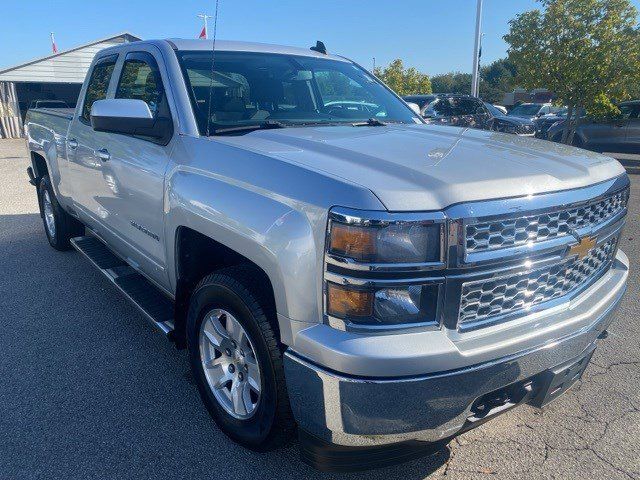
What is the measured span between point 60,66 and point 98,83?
22111mm

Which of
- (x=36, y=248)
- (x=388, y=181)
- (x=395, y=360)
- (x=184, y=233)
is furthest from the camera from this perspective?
(x=36, y=248)

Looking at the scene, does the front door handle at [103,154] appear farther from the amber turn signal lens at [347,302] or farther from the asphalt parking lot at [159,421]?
the amber turn signal lens at [347,302]

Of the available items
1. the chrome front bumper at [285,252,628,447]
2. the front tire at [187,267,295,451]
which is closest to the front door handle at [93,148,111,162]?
the front tire at [187,267,295,451]

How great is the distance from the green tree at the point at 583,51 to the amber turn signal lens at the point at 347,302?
47.0ft

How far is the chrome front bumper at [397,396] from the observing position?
5.92 ft

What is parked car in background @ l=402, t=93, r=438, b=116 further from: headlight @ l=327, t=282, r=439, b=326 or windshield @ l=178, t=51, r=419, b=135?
headlight @ l=327, t=282, r=439, b=326

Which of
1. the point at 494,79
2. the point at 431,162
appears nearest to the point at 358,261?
the point at 431,162

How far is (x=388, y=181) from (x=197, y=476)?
164 cm

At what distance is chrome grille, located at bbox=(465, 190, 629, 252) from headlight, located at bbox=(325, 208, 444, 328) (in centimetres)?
16

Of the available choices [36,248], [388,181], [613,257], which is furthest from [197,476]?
[36,248]

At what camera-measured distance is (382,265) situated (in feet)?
5.85

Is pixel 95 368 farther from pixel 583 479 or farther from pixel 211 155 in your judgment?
pixel 583 479

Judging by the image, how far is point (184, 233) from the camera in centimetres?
276

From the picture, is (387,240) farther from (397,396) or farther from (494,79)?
(494,79)
